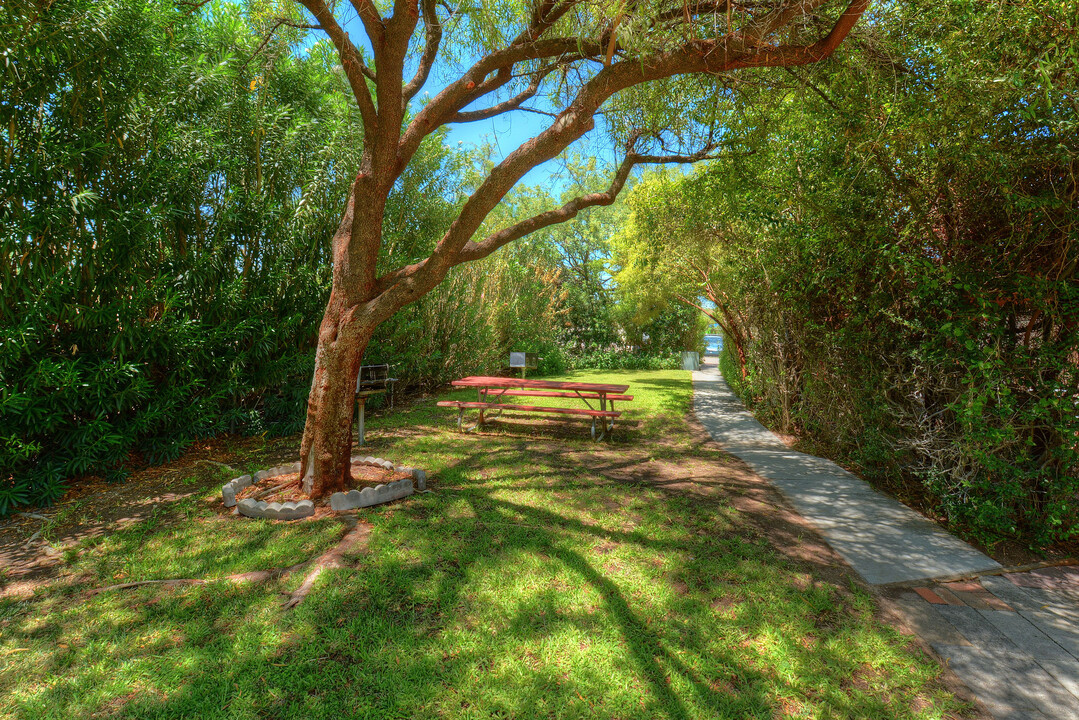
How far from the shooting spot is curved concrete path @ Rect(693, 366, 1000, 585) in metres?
3.12

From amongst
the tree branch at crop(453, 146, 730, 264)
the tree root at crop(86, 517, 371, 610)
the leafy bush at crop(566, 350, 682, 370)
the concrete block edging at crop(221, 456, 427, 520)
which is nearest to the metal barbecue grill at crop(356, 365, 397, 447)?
the concrete block edging at crop(221, 456, 427, 520)

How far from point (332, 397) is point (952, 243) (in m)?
5.09

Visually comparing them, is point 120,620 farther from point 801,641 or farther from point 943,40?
point 943,40

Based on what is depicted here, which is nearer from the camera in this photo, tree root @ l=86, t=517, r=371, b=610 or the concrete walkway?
the concrete walkway

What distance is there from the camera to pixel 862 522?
3.88 m

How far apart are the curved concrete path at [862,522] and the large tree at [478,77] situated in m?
3.48

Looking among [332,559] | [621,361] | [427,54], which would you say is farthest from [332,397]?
[621,361]

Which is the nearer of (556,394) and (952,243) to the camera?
(952,243)

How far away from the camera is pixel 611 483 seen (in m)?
4.75

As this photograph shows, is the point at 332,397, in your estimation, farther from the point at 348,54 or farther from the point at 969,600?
the point at 969,600

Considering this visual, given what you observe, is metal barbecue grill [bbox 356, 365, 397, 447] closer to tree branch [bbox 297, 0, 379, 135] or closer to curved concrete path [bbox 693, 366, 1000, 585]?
tree branch [bbox 297, 0, 379, 135]

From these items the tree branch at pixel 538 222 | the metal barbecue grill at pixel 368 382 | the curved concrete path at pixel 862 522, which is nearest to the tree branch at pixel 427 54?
the tree branch at pixel 538 222

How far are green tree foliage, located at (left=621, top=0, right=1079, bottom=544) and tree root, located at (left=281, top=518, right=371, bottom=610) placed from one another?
14.4 feet

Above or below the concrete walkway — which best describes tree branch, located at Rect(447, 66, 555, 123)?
above
